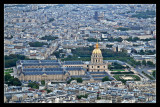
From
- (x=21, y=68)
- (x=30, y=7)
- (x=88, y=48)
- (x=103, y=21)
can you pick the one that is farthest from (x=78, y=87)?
(x=30, y=7)

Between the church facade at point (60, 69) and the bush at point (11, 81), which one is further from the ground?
the church facade at point (60, 69)

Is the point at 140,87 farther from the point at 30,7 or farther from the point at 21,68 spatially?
the point at 30,7

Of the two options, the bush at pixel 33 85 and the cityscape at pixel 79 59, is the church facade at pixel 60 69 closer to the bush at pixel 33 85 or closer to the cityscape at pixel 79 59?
the cityscape at pixel 79 59

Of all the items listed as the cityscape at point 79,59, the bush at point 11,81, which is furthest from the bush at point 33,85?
the bush at point 11,81

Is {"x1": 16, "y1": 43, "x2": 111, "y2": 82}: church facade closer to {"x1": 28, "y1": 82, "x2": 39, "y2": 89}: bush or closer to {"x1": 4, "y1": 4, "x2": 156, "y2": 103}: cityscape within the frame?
{"x1": 4, "y1": 4, "x2": 156, "y2": 103}: cityscape

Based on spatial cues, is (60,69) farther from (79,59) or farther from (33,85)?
(79,59)

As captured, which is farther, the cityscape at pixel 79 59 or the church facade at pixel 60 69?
the church facade at pixel 60 69

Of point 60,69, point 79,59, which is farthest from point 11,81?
point 79,59
